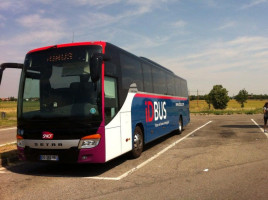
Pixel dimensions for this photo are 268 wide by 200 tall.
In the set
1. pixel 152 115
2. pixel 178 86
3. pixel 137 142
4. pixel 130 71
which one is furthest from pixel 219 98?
pixel 130 71

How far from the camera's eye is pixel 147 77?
1050 cm

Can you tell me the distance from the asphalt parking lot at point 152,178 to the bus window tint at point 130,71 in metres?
2.28

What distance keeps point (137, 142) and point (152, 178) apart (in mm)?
2689

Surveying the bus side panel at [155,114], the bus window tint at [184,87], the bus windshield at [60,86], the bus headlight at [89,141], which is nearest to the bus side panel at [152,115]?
the bus side panel at [155,114]

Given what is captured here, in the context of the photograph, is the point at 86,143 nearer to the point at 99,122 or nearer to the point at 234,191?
the point at 99,122

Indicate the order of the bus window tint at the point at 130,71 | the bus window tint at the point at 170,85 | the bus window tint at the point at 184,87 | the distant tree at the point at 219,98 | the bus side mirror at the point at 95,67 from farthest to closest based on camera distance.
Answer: the distant tree at the point at 219,98 → the bus window tint at the point at 184,87 → the bus window tint at the point at 170,85 → the bus window tint at the point at 130,71 → the bus side mirror at the point at 95,67

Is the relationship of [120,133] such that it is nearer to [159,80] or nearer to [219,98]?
[159,80]

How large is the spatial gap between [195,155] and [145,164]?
6.28 feet

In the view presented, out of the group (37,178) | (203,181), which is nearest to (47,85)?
(37,178)

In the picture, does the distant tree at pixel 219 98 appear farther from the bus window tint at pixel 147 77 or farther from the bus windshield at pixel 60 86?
the bus windshield at pixel 60 86

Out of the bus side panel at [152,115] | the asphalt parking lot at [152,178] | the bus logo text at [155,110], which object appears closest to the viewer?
the asphalt parking lot at [152,178]

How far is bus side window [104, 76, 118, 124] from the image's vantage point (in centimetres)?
698

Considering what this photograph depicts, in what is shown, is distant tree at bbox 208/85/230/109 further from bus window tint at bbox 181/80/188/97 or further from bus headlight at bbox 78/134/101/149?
bus headlight at bbox 78/134/101/149

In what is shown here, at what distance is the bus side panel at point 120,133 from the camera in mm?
6944
